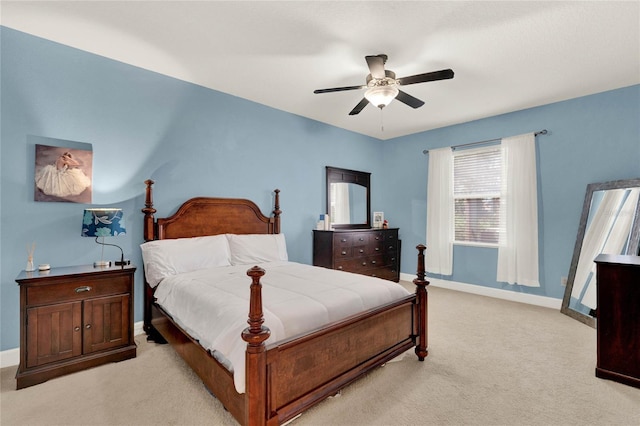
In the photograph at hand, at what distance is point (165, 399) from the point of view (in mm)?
2043

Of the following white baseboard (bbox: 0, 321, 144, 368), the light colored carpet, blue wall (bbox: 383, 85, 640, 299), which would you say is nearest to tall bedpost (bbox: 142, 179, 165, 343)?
the light colored carpet

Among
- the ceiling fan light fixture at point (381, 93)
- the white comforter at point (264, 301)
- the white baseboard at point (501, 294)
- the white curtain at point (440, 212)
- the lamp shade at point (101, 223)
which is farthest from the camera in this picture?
the white curtain at point (440, 212)

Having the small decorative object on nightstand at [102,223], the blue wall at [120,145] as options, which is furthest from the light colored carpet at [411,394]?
the small decorative object on nightstand at [102,223]

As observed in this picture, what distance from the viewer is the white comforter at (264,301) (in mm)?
1736

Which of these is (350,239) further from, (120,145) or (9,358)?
(9,358)

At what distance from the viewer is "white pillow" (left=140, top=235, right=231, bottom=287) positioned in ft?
Result: 9.51

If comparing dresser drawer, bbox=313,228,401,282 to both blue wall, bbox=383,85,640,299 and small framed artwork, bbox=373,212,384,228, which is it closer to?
small framed artwork, bbox=373,212,384,228

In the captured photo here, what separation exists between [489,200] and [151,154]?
475cm

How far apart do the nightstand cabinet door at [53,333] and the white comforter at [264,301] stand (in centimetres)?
63

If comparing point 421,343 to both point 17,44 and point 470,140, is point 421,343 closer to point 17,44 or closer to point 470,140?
point 470,140

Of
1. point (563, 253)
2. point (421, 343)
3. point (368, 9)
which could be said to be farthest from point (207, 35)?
point (563, 253)

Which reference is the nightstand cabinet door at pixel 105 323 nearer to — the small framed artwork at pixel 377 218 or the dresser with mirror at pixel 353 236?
the dresser with mirror at pixel 353 236

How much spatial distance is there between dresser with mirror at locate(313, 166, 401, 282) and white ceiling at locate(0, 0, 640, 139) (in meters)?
1.90

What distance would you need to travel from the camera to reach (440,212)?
5.13 m
